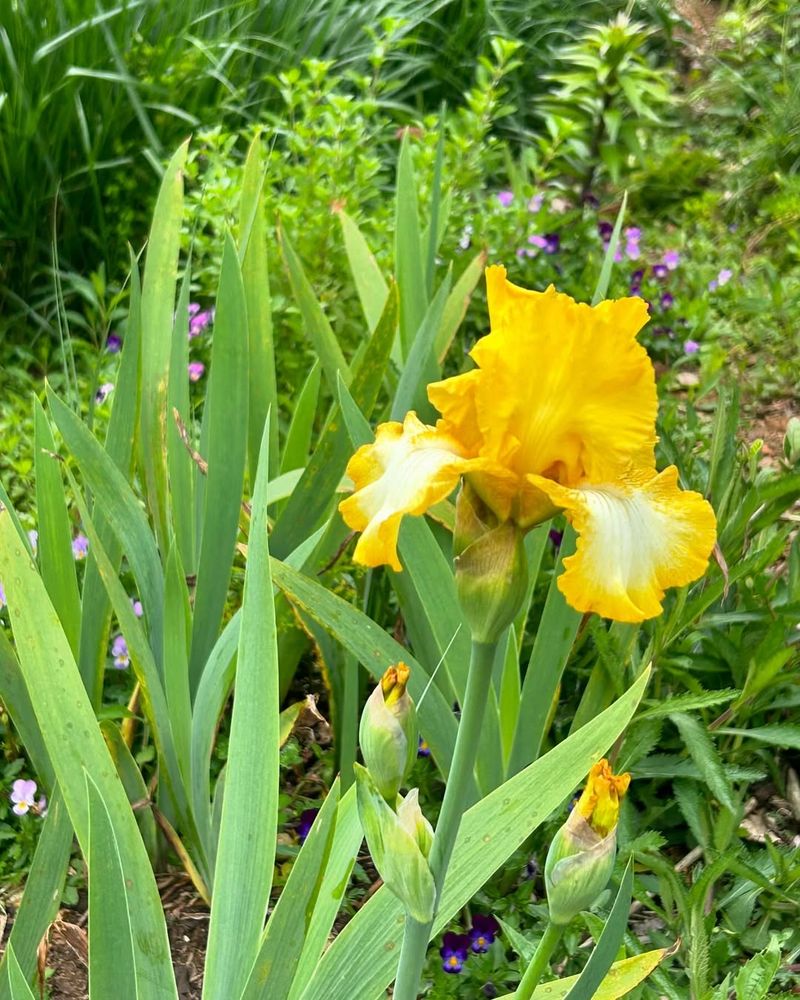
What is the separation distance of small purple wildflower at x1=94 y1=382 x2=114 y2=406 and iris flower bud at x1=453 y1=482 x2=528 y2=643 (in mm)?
1358

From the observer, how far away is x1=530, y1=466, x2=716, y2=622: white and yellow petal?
57 cm

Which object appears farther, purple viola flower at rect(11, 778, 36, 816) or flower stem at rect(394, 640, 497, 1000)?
purple viola flower at rect(11, 778, 36, 816)

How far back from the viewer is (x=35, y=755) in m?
1.23

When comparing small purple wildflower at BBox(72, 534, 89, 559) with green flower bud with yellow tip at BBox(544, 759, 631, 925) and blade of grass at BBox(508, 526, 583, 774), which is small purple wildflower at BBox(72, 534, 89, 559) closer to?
blade of grass at BBox(508, 526, 583, 774)

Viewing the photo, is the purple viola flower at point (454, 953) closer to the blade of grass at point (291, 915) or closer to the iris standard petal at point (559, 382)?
the blade of grass at point (291, 915)

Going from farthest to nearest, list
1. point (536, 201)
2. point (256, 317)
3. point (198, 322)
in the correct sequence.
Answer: point (536, 201)
point (198, 322)
point (256, 317)

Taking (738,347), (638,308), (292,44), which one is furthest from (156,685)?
(292,44)

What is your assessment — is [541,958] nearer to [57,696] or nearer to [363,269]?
[57,696]

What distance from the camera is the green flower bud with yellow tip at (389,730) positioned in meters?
0.67

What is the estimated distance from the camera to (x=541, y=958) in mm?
684

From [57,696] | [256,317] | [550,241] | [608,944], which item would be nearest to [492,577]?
[608,944]

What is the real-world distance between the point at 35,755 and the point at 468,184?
1.67m

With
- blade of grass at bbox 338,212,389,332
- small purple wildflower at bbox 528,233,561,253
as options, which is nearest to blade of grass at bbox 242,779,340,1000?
blade of grass at bbox 338,212,389,332

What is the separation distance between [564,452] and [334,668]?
81 centimetres
